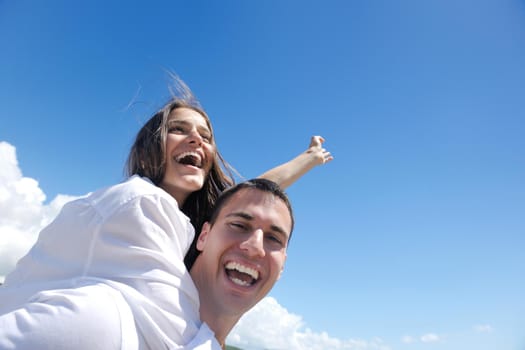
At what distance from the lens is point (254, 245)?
3.79 m

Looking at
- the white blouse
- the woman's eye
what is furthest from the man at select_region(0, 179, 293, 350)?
the woman's eye

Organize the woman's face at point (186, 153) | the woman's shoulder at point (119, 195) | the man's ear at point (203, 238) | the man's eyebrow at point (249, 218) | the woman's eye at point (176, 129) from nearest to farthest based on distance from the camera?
the woman's shoulder at point (119, 195), the man's eyebrow at point (249, 218), the man's ear at point (203, 238), the woman's face at point (186, 153), the woman's eye at point (176, 129)

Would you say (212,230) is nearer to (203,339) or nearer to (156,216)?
(156,216)

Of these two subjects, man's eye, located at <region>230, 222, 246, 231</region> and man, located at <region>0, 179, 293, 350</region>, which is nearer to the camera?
man, located at <region>0, 179, 293, 350</region>

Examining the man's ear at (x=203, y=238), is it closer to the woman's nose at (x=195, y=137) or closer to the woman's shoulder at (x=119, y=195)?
the woman's shoulder at (x=119, y=195)

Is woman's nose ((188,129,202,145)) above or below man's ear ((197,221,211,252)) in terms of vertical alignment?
above

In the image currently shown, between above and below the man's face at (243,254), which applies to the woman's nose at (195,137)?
above

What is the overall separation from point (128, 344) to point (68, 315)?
1.28 ft

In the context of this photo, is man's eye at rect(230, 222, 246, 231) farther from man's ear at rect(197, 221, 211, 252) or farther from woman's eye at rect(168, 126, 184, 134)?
woman's eye at rect(168, 126, 184, 134)

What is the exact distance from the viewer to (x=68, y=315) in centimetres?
226

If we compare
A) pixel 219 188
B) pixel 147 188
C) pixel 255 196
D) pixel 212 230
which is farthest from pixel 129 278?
pixel 219 188

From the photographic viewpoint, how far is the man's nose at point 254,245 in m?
3.79

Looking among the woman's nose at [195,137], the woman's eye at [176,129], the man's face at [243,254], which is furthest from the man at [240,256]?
the woman's eye at [176,129]

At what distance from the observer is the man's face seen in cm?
374
